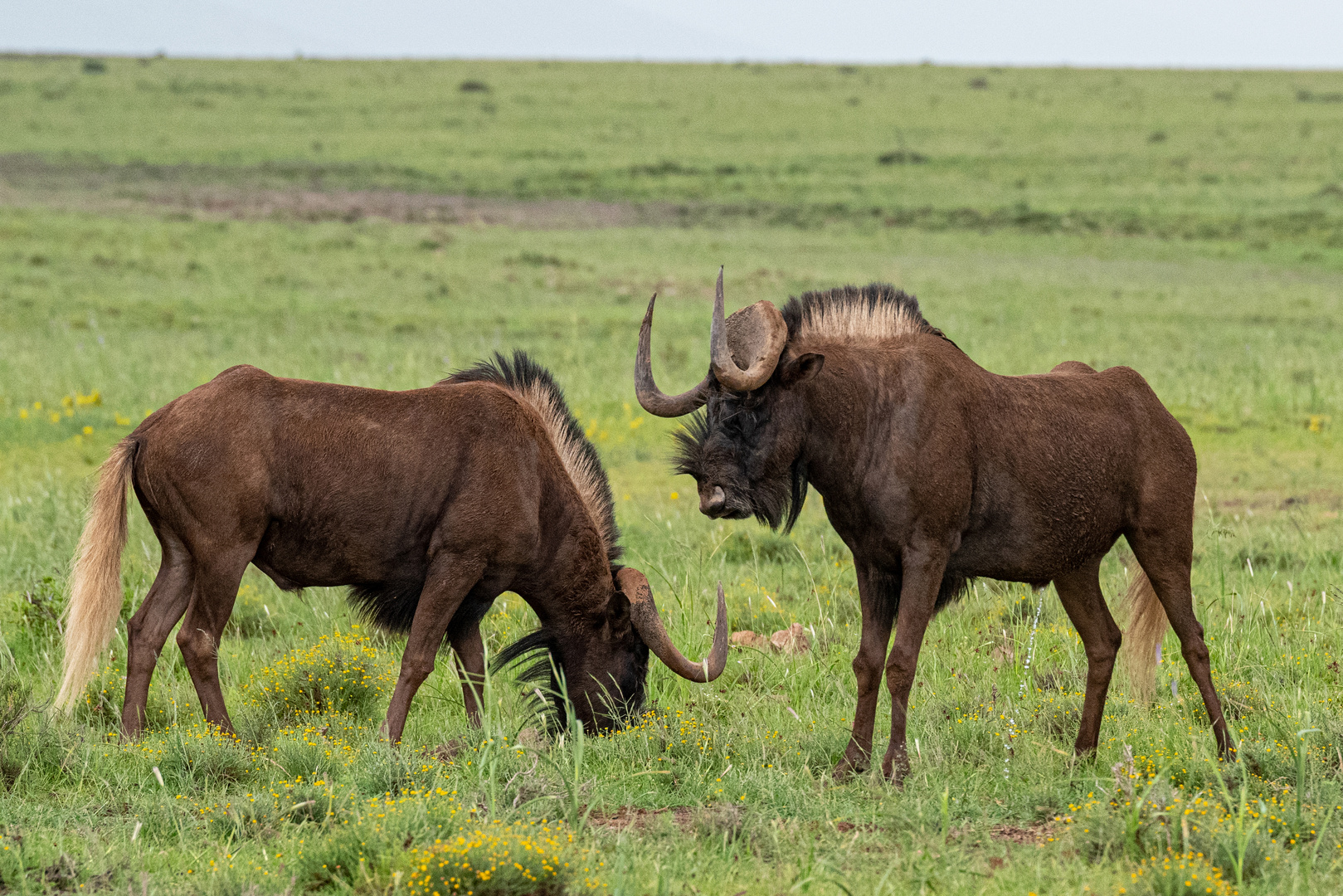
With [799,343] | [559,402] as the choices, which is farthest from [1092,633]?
[559,402]

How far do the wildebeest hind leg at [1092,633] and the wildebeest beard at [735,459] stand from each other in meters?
1.34

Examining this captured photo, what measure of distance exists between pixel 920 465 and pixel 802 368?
0.57 m

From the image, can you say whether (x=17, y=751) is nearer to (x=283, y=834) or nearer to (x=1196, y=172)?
(x=283, y=834)

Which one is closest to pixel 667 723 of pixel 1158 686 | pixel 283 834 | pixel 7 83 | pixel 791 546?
pixel 283 834

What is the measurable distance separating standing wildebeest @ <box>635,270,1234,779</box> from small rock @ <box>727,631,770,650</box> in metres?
1.70

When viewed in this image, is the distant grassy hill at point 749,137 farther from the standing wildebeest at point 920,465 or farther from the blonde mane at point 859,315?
the blonde mane at point 859,315

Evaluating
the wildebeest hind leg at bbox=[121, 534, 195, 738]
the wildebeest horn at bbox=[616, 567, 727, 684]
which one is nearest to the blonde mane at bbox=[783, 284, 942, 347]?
the wildebeest horn at bbox=[616, 567, 727, 684]

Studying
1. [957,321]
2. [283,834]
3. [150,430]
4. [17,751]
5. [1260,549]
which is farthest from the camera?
[957,321]

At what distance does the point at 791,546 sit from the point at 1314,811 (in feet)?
16.3

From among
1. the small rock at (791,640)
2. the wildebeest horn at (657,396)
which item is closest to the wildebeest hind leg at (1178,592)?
the wildebeest horn at (657,396)

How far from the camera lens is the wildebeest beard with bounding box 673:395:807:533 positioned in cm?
507

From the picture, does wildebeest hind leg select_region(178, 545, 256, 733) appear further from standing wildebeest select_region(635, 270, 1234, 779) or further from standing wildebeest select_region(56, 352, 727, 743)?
standing wildebeest select_region(635, 270, 1234, 779)

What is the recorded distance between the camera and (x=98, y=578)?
231 inches

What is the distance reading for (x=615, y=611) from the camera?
611cm
